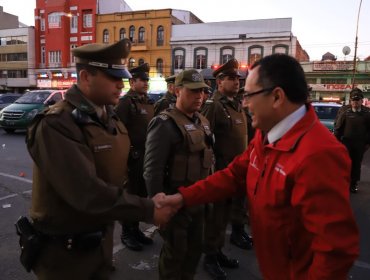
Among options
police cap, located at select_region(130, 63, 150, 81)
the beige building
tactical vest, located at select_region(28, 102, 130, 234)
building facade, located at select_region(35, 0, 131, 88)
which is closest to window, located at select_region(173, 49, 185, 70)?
the beige building

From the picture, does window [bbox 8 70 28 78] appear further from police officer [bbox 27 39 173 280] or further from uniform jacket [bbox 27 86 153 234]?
Answer: uniform jacket [bbox 27 86 153 234]

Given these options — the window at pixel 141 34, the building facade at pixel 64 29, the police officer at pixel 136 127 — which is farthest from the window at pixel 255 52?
the police officer at pixel 136 127

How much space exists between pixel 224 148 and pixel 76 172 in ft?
8.03

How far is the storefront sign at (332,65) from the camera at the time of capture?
28797mm

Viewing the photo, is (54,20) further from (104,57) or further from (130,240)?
(104,57)

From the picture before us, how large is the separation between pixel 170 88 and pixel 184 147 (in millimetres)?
3298

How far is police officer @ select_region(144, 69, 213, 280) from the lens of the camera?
8.86 feet

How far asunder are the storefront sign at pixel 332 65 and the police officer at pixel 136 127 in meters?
28.2

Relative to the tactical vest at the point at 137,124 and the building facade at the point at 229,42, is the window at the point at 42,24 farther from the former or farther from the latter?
the tactical vest at the point at 137,124

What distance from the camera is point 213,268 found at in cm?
333

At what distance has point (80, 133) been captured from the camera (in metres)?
1.76

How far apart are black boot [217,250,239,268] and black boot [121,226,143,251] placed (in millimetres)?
948

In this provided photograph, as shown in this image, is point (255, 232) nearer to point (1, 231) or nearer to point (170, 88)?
point (1, 231)

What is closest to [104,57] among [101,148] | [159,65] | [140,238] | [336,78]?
[101,148]
